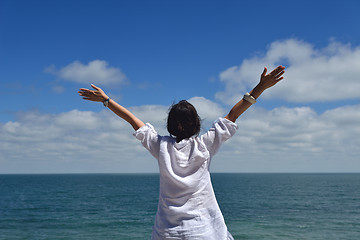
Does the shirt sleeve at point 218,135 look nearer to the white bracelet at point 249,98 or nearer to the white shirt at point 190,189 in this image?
the white shirt at point 190,189

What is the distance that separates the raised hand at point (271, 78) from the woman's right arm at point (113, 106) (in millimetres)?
905

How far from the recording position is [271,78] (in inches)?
95.3

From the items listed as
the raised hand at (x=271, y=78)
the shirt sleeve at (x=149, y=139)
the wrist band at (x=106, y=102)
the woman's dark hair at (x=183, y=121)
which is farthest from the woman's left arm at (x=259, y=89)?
the wrist band at (x=106, y=102)

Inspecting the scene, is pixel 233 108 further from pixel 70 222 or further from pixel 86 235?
pixel 70 222

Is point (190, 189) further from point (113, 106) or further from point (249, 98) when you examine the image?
point (113, 106)

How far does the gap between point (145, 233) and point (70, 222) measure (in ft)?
34.1

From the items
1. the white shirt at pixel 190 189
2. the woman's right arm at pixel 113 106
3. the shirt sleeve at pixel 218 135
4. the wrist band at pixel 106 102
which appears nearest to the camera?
the white shirt at pixel 190 189

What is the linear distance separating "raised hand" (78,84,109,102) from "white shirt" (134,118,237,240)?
0.64 metres

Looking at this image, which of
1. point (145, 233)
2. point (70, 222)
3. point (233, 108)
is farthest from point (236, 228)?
point (233, 108)

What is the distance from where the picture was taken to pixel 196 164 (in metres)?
2.21

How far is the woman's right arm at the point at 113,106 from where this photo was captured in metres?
2.45

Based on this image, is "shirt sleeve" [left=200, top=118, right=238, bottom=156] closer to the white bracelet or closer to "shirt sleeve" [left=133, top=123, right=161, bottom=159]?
the white bracelet


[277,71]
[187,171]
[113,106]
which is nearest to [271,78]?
[277,71]

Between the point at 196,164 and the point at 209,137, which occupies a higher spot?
the point at 209,137
